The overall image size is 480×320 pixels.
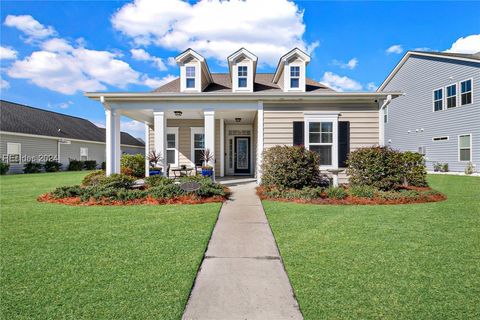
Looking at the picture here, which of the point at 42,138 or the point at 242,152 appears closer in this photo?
the point at 242,152

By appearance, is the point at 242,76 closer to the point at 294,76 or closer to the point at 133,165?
the point at 294,76

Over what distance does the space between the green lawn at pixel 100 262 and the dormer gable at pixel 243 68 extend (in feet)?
21.8

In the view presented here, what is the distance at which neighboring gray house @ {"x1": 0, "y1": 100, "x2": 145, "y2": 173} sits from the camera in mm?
17703

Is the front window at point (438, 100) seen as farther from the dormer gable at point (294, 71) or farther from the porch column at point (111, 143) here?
the porch column at point (111, 143)

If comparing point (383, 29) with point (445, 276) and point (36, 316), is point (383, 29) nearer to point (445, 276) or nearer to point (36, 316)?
point (445, 276)

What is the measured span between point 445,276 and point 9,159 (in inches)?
947

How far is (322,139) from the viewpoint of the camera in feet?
30.3

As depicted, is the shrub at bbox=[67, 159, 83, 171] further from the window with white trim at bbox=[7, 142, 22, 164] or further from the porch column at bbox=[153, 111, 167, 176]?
the porch column at bbox=[153, 111, 167, 176]

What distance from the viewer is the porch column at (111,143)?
29.7ft

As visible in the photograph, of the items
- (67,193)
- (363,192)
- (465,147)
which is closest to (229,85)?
(363,192)

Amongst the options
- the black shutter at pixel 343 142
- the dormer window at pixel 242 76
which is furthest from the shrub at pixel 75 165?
the black shutter at pixel 343 142

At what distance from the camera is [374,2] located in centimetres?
891

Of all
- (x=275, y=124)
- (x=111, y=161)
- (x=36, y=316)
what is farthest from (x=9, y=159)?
(x=36, y=316)

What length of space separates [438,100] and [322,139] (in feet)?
39.1
